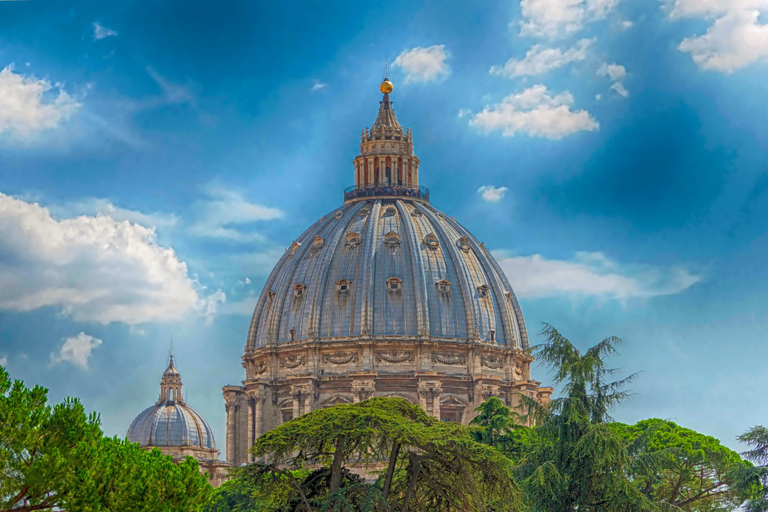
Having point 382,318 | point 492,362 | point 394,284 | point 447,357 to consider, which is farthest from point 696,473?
point 394,284

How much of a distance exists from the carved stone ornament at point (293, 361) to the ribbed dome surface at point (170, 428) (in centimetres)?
→ 1867

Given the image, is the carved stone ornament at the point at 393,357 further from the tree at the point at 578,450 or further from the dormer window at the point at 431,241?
the tree at the point at 578,450

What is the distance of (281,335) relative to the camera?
106 m

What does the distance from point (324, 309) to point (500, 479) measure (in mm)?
65790

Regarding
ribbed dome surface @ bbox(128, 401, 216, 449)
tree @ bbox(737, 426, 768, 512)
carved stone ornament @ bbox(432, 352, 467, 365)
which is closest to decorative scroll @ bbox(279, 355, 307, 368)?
carved stone ornament @ bbox(432, 352, 467, 365)

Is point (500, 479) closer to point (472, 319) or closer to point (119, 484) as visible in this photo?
point (119, 484)

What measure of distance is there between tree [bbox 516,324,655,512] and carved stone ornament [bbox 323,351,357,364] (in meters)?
58.6

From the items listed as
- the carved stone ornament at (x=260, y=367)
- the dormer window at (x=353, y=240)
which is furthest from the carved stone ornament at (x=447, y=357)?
the carved stone ornament at (x=260, y=367)

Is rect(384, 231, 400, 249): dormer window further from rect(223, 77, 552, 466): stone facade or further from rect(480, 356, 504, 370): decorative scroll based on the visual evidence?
rect(480, 356, 504, 370): decorative scroll

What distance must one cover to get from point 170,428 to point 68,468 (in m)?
88.1

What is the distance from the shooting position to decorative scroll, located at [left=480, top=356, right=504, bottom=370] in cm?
10282

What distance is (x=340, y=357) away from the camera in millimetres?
101125

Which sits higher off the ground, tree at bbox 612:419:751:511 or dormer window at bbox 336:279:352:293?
dormer window at bbox 336:279:352:293

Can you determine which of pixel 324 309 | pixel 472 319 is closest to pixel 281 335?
pixel 324 309
